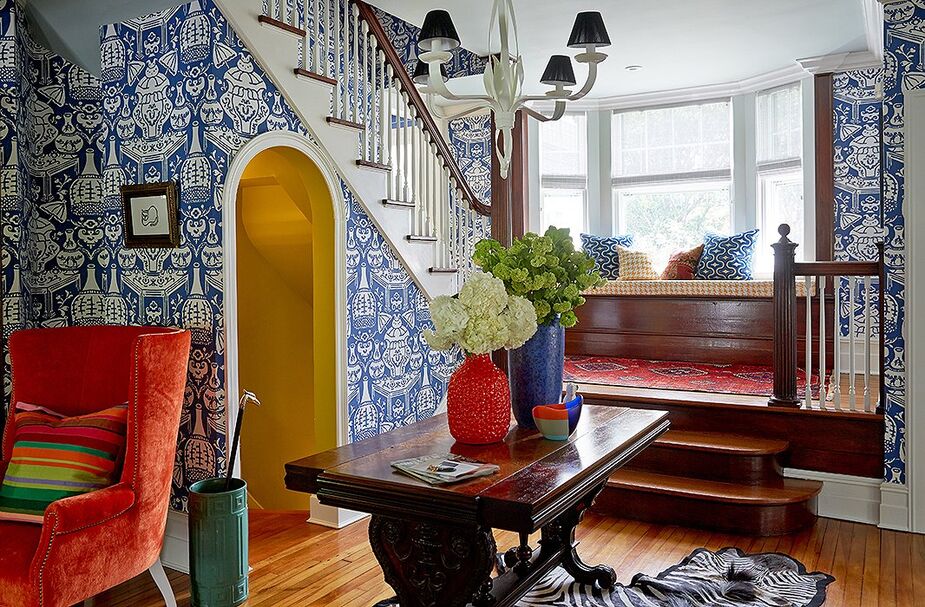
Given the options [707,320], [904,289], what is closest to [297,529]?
[904,289]

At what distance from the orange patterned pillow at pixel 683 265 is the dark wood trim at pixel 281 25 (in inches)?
164

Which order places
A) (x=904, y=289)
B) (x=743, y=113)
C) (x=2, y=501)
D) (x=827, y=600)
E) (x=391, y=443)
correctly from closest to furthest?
(x=391, y=443) → (x=2, y=501) → (x=827, y=600) → (x=904, y=289) → (x=743, y=113)

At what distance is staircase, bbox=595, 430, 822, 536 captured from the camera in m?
3.77

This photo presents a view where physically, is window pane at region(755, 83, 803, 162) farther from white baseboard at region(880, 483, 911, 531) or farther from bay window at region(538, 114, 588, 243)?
white baseboard at region(880, 483, 911, 531)

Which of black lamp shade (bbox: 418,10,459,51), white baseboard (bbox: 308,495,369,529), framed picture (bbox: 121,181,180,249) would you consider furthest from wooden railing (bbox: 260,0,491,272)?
white baseboard (bbox: 308,495,369,529)

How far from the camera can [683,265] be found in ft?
22.2

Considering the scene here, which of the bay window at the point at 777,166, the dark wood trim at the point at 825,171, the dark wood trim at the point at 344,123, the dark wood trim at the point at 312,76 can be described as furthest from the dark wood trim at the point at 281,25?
the bay window at the point at 777,166

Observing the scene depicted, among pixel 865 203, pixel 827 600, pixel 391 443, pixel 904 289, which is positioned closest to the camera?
pixel 391 443

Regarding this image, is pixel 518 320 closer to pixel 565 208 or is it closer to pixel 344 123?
pixel 344 123

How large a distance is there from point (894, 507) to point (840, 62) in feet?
12.0

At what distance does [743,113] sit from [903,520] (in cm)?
430

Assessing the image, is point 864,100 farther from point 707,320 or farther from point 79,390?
point 79,390

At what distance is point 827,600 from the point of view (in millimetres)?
2971

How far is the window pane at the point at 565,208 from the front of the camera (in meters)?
7.79
